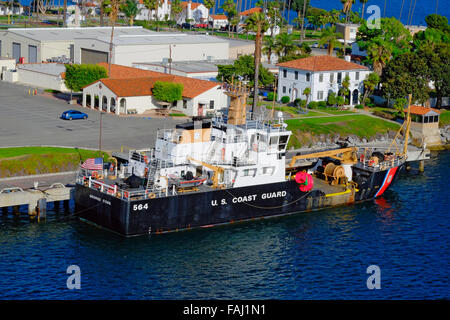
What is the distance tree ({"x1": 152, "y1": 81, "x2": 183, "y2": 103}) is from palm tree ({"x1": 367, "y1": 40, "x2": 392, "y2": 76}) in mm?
31961

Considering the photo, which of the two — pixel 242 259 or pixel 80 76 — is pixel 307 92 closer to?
pixel 80 76

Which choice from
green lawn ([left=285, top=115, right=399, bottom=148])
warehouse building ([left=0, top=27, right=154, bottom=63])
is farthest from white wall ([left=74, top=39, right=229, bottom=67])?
green lawn ([left=285, top=115, right=399, bottom=148])

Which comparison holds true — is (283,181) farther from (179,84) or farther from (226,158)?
(179,84)

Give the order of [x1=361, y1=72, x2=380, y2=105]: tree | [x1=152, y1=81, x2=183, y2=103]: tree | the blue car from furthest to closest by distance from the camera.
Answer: [x1=361, y1=72, x2=380, y2=105]: tree
[x1=152, y1=81, x2=183, y2=103]: tree
the blue car

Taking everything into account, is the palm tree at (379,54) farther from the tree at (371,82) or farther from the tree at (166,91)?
the tree at (166,91)

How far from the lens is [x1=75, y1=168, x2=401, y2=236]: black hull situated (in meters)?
57.7

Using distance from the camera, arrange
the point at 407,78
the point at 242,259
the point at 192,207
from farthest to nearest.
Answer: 1. the point at 407,78
2. the point at 192,207
3. the point at 242,259

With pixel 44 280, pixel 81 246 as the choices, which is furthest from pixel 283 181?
pixel 44 280

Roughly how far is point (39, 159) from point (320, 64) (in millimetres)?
50748

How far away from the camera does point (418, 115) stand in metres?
98.8

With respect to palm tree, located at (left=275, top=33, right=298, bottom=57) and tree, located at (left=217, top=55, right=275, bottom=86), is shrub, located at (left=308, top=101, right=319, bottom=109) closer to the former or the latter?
tree, located at (left=217, top=55, right=275, bottom=86)

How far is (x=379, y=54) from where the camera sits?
112188mm

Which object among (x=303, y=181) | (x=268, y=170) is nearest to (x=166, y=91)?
(x=268, y=170)

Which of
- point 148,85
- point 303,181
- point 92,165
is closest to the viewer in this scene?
point 92,165
